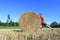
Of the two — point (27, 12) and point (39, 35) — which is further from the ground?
point (27, 12)

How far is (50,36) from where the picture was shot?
193 inches

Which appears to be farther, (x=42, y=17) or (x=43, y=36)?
(x=42, y=17)

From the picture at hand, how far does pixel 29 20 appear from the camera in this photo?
1349 cm

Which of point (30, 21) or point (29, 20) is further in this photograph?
point (29, 20)

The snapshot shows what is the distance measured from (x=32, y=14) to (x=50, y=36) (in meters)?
8.59

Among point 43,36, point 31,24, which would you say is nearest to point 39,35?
point 43,36

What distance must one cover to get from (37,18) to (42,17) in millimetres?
515

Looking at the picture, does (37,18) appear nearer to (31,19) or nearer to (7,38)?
(31,19)

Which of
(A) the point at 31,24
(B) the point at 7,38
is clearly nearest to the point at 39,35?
(B) the point at 7,38

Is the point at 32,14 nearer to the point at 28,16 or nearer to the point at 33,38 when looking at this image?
the point at 28,16

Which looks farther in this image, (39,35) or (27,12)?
(27,12)

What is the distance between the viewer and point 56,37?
4.88 m

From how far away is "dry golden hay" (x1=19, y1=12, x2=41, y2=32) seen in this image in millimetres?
12880

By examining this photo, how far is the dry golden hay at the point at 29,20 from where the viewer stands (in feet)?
42.3
